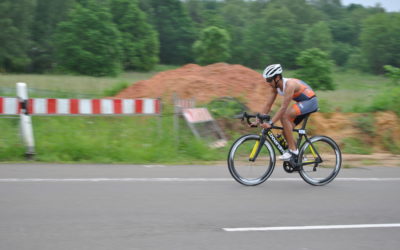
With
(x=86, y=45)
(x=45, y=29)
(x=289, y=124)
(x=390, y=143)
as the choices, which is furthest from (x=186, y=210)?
(x=45, y=29)

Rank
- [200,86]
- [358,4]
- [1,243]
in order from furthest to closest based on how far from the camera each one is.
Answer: [358,4] → [200,86] → [1,243]

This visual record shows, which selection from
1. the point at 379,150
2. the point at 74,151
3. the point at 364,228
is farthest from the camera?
the point at 379,150

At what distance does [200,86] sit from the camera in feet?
50.1

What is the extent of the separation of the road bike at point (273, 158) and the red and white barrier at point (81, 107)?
363 centimetres

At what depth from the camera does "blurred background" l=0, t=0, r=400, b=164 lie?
37.0 ft

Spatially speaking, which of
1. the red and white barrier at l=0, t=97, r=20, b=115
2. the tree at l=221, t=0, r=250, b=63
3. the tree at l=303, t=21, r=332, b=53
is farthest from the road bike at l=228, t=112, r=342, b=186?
the tree at l=303, t=21, r=332, b=53

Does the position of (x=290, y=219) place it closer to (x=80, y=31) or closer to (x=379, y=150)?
(x=379, y=150)

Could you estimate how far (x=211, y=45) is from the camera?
9369cm

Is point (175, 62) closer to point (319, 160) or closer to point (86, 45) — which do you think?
point (86, 45)

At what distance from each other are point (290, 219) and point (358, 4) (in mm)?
156632

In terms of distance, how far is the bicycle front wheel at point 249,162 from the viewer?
25.7 feet

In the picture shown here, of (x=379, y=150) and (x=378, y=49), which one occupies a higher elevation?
(x=378, y=49)

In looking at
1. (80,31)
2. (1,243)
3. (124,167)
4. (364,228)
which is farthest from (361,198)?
(80,31)

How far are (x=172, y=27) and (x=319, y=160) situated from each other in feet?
306
